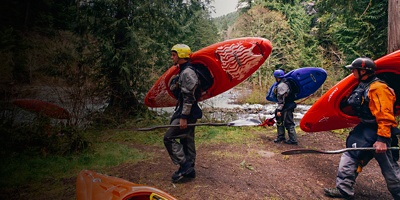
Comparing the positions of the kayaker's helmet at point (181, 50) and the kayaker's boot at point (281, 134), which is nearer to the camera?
the kayaker's helmet at point (181, 50)

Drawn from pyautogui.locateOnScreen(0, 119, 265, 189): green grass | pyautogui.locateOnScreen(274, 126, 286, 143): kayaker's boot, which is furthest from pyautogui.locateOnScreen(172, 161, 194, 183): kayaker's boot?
pyautogui.locateOnScreen(274, 126, 286, 143): kayaker's boot

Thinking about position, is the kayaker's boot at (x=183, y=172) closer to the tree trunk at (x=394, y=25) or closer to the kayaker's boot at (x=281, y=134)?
the kayaker's boot at (x=281, y=134)

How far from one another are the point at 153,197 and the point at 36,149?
408 cm

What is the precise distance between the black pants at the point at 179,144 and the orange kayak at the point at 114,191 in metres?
1.19

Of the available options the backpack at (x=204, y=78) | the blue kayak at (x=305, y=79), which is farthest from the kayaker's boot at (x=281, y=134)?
the backpack at (x=204, y=78)

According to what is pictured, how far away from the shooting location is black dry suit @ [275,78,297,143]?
6410 mm

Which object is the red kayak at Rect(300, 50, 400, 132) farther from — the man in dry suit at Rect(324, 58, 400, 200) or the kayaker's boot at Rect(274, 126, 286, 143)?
the kayaker's boot at Rect(274, 126, 286, 143)

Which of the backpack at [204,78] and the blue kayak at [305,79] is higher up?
the backpack at [204,78]

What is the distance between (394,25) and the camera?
622 centimetres

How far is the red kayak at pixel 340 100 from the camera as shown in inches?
144

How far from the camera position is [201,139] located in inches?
281

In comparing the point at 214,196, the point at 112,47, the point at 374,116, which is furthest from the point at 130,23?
the point at 374,116

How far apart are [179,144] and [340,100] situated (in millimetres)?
2716

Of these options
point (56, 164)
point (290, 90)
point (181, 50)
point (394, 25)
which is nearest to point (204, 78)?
point (181, 50)
